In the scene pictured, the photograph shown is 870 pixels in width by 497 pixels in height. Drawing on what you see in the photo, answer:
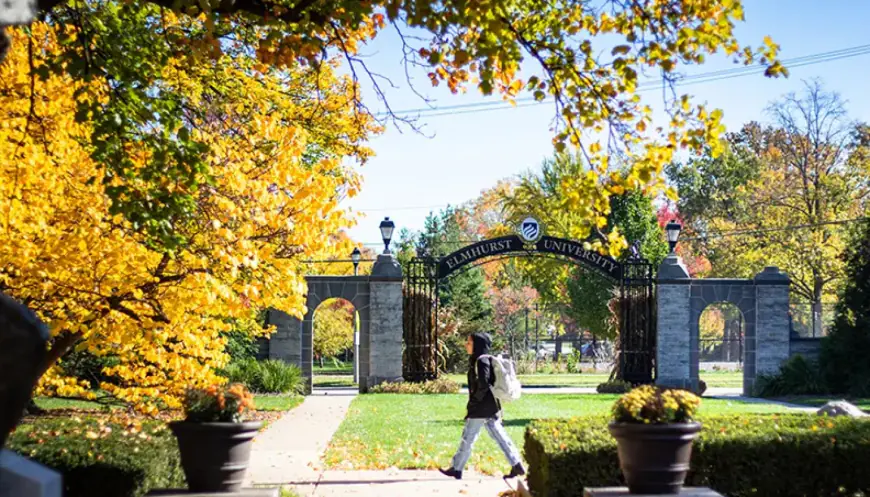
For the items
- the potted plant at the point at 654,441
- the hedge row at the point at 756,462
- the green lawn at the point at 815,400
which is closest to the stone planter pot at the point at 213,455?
the potted plant at the point at 654,441

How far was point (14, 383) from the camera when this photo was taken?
11.2ft

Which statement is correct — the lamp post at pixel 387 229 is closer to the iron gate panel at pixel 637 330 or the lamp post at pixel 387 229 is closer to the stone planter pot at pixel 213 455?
the iron gate panel at pixel 637 330

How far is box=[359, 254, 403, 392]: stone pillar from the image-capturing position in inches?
968

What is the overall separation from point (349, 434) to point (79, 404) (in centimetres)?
881

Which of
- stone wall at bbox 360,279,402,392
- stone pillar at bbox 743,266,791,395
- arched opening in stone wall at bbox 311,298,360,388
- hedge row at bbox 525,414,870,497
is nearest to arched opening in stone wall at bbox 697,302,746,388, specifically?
arched opening in stone wall at bbox 311,298,360,388

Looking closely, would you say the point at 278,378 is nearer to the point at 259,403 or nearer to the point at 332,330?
the point at 259,403

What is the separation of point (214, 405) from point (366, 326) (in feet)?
59.9

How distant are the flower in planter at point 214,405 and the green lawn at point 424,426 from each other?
4.70 metres

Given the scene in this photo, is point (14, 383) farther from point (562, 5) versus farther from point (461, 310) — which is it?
point (461, 310)

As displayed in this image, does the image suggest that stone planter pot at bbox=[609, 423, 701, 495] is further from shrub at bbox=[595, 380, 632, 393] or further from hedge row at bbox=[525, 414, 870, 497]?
shrub at bbox=[595, 380, 632, 393]

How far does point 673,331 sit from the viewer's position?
2502 cm

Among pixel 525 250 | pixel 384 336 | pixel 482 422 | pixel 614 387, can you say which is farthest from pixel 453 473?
pixel 525 250

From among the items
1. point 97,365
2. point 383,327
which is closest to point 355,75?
point 97,365

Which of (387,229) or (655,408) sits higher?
(387,229)
